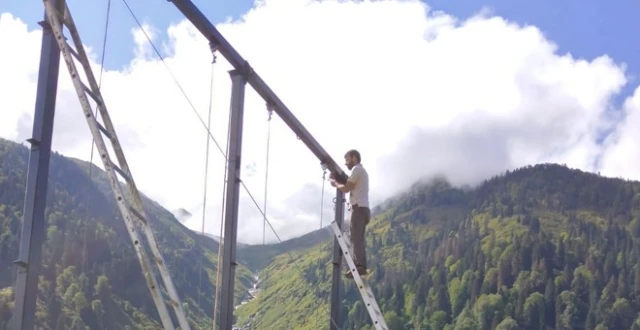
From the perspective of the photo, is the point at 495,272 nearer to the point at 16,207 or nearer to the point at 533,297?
the point at 533,297

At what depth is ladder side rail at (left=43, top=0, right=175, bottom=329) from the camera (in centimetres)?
797

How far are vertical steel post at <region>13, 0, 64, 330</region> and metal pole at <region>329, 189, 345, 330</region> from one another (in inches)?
259

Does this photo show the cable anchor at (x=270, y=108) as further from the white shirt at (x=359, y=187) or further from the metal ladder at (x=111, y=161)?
the metal ladder at (x=111, y=161)

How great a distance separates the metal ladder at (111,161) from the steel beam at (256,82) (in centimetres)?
193

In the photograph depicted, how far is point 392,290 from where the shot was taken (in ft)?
614

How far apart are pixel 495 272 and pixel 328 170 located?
182m

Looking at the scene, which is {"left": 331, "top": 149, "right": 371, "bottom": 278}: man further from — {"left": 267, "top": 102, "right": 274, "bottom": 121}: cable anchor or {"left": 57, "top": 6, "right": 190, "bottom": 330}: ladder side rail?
{"left": 57, "top": 6, "right": 190, "bottom": 330}: ladder side rail

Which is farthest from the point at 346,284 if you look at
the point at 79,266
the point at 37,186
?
the point at 37,186

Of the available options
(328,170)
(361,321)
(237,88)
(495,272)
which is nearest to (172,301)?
(237,88)

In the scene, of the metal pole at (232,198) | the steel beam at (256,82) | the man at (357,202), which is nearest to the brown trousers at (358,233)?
the man at (357,202)

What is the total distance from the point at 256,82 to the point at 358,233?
9.13ft

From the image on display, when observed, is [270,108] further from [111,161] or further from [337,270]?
[111,161]

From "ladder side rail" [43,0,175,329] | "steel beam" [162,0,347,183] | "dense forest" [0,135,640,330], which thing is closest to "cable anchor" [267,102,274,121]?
"steel beam" [162,0,347,183]

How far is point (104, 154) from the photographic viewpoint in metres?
8.07
